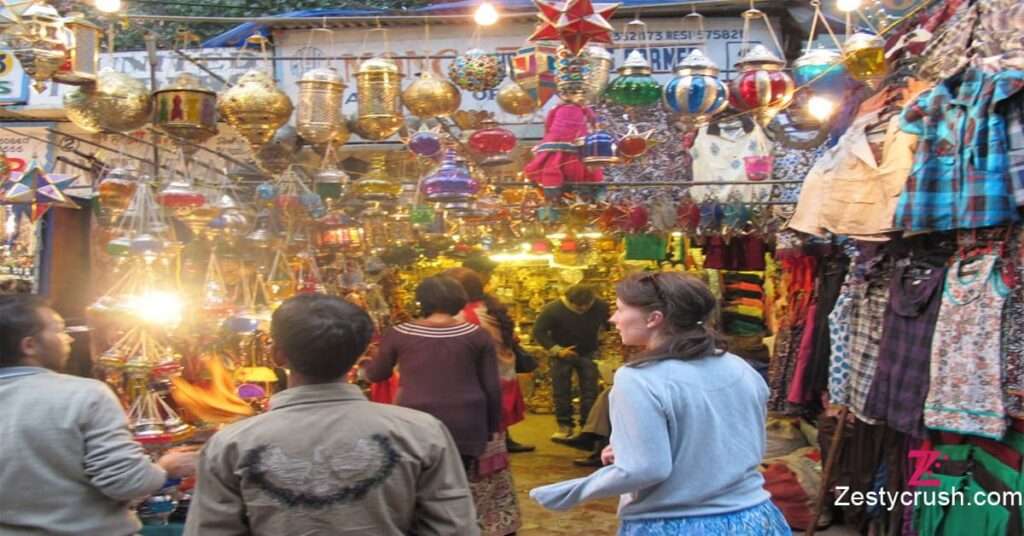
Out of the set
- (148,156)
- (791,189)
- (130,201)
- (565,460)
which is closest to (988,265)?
(791,189)

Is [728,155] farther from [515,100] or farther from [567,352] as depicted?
[567,352]

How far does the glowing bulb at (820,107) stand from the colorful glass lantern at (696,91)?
0.42 meters

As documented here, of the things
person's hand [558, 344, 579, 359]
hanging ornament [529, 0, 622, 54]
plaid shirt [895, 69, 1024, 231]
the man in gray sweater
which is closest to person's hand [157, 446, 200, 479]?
the man in gray sweater

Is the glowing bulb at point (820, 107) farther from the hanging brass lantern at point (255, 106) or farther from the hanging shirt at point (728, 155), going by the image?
the hanging brass lantern at point (255, 106)

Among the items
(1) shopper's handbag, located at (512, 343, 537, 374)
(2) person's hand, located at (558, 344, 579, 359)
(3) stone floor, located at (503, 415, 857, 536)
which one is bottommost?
(3) stone floor, located at (503, 415, 857, 536)

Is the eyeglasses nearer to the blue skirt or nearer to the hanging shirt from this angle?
the blue skirt

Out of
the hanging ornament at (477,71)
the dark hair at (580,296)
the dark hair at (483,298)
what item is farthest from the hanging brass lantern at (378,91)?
the dark hair at (580,296)

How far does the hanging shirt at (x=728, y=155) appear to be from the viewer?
Answer: 545 cm

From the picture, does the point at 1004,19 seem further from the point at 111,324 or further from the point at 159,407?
the point at 111,324

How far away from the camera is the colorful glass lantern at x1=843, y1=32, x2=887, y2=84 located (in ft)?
11.0

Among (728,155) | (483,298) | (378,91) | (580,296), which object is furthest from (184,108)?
(580,296)

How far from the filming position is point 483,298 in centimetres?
519

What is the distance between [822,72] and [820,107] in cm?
27

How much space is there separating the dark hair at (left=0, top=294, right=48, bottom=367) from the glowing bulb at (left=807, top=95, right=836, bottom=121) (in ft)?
10.3
